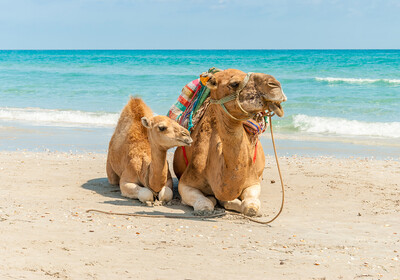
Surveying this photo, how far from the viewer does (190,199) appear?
6.72m

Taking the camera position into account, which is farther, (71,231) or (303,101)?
(303,101)

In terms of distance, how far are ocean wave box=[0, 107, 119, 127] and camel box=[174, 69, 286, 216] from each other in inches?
387

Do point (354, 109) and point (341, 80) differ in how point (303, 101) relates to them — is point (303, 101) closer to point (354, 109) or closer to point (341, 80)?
point (354, 109)

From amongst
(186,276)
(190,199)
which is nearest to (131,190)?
(190,199)

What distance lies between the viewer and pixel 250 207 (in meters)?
6.28

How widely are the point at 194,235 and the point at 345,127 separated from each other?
11.2 meters

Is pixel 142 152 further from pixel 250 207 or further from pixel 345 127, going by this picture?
pixel 345 127

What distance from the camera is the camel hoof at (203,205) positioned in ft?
21.2

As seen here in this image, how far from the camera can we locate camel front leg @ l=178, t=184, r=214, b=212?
21.2 ft

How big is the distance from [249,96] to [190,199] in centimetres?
195

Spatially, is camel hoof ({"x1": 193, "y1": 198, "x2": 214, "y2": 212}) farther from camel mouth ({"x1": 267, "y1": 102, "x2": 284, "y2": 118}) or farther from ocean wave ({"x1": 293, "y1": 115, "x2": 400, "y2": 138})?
ocean wave ({"x1": 293, "y1": 115, "x2": 400, "y2": 138})

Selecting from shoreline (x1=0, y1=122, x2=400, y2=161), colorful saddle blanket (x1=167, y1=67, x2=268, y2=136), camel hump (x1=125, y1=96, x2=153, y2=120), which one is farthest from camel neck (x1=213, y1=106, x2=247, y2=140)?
shoreline (x1=0, y1=122, x2=400, y2=161)

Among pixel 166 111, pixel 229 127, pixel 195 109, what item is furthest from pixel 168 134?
pixel 166 111

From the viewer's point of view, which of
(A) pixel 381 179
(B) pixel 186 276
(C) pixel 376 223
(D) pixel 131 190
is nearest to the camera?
(B) pixel 186 276
